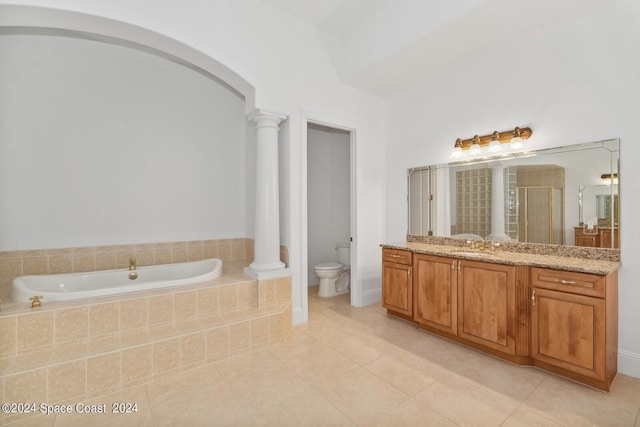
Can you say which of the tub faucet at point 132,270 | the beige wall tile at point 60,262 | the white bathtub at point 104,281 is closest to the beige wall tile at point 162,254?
the white bathtub at point 104,281

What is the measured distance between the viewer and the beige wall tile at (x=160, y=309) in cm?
240

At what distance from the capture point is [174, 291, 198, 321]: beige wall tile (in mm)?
2510

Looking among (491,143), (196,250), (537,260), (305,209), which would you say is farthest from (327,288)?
(491,143)

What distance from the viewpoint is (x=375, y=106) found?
12.9 feet

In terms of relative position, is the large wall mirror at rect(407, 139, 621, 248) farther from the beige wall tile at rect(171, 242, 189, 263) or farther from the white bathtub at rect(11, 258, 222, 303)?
the beige wall tile at rect(171, 242, 189, 263)

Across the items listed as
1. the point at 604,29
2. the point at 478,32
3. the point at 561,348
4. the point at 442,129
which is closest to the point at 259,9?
the point at 478,32

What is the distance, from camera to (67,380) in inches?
75.1

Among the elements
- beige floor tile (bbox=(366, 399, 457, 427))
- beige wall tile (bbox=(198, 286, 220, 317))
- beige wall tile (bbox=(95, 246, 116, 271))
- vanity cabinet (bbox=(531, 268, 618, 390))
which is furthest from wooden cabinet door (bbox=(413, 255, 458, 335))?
beige wall tile (bbox=(95, 246, 116, 271))

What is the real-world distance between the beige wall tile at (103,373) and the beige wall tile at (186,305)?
514mm

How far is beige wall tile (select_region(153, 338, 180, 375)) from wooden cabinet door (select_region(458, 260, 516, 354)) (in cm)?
231

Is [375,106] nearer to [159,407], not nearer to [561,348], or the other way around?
[561,348]

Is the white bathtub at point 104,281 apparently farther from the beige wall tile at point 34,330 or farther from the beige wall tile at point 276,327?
the beige wall tile at point 276,327

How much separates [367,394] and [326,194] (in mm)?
3332

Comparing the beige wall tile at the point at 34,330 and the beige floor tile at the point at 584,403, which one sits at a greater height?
the beige wall tile at the point at 34,330
